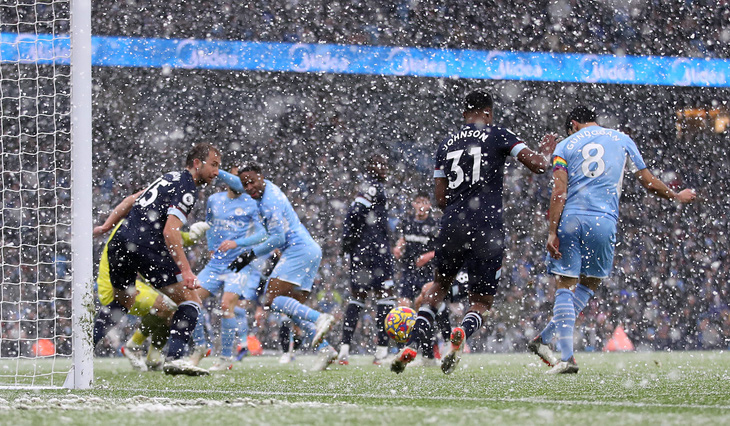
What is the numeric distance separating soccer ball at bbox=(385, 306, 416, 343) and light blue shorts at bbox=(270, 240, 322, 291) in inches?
38.8

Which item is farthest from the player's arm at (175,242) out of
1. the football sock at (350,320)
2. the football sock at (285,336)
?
the football sock at (285,336)

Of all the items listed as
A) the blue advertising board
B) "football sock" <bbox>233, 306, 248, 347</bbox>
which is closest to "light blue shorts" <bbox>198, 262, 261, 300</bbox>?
"football sock" <bbox>233, 306, 248, 347</bbox>

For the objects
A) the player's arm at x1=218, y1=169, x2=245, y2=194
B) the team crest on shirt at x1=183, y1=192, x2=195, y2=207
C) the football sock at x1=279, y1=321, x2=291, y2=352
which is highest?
the player's arm at x1=218, y1=169, x2=245, y2=194

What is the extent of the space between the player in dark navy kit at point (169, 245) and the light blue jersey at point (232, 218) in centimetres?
136

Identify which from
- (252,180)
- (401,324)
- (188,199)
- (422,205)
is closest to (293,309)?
(401,324)

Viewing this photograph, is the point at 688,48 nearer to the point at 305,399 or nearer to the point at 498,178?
the point at 498,178

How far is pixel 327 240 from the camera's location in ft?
39.3

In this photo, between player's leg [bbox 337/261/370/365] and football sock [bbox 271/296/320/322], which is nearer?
football sock [bbox 271/296/320/322]

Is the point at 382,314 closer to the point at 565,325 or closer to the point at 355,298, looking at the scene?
the point at 355,298

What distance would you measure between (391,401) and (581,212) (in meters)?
2.34

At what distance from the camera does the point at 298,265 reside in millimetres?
6812

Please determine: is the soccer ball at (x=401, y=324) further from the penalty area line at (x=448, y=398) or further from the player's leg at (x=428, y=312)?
the penalty area line at (x=448, y=398)

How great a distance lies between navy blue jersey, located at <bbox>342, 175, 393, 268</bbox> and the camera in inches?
303

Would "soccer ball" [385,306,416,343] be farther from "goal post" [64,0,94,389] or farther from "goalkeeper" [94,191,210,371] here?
"goal post" [64,0,94,389]
